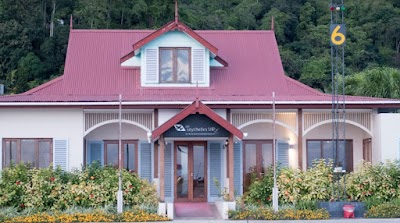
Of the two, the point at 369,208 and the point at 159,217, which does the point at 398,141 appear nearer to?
the point at 369,208

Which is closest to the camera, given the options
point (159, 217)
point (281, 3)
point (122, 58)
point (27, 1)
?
point (159, 217)

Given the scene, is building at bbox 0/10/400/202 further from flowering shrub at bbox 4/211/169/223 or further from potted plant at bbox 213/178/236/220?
flowering shrub at bbox 4/211/169/223

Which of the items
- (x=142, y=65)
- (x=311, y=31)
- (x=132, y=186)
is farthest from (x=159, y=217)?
(x=311, y=31)

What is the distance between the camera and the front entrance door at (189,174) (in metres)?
29.3

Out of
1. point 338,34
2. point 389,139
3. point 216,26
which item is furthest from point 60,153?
point 216,26

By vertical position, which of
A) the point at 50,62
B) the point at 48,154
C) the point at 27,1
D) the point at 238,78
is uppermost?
the point at 27,1

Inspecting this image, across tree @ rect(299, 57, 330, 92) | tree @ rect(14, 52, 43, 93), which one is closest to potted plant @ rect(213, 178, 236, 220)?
tree @ rect(299, 57, 330, 92)

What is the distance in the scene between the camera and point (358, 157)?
3022 cm

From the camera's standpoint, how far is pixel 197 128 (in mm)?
26703

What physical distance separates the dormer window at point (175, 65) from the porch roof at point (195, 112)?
459 cm

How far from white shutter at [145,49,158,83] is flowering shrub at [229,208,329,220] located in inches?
275

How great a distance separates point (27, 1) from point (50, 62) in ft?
23.1

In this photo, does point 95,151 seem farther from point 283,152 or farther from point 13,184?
point 283,152

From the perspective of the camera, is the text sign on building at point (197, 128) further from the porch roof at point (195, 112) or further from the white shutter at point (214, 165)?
the white shutter at point (214, 165)
